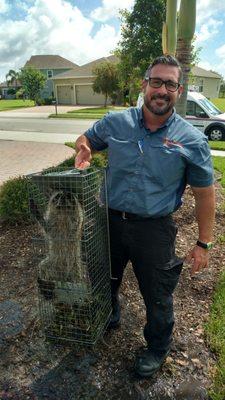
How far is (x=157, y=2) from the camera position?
29953mm

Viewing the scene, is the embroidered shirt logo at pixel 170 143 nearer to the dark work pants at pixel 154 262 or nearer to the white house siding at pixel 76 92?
the dark work pants at pixel 154 262

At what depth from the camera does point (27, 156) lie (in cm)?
1186

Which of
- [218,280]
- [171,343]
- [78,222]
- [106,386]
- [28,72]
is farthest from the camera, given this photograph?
[28,72]

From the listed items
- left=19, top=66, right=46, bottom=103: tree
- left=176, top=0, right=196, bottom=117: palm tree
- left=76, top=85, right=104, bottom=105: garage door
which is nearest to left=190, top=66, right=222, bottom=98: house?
left=76, top=85, right=104, bottom=105: garage door

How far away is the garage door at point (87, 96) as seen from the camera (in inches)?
1870

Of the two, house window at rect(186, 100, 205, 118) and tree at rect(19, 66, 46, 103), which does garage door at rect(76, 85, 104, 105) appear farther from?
house window at rect(186, 100, 205, 118)

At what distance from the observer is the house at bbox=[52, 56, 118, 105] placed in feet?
156

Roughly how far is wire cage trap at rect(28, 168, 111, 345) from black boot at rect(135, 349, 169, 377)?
35 centimetres

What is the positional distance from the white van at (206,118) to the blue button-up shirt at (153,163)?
12.5 metres

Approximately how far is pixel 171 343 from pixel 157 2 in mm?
31535

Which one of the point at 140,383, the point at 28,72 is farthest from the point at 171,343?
the point at 28,72

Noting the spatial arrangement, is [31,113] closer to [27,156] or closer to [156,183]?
[27,156]

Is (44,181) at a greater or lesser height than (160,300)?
greater

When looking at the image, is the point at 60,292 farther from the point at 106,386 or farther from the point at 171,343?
the point at 171,343
